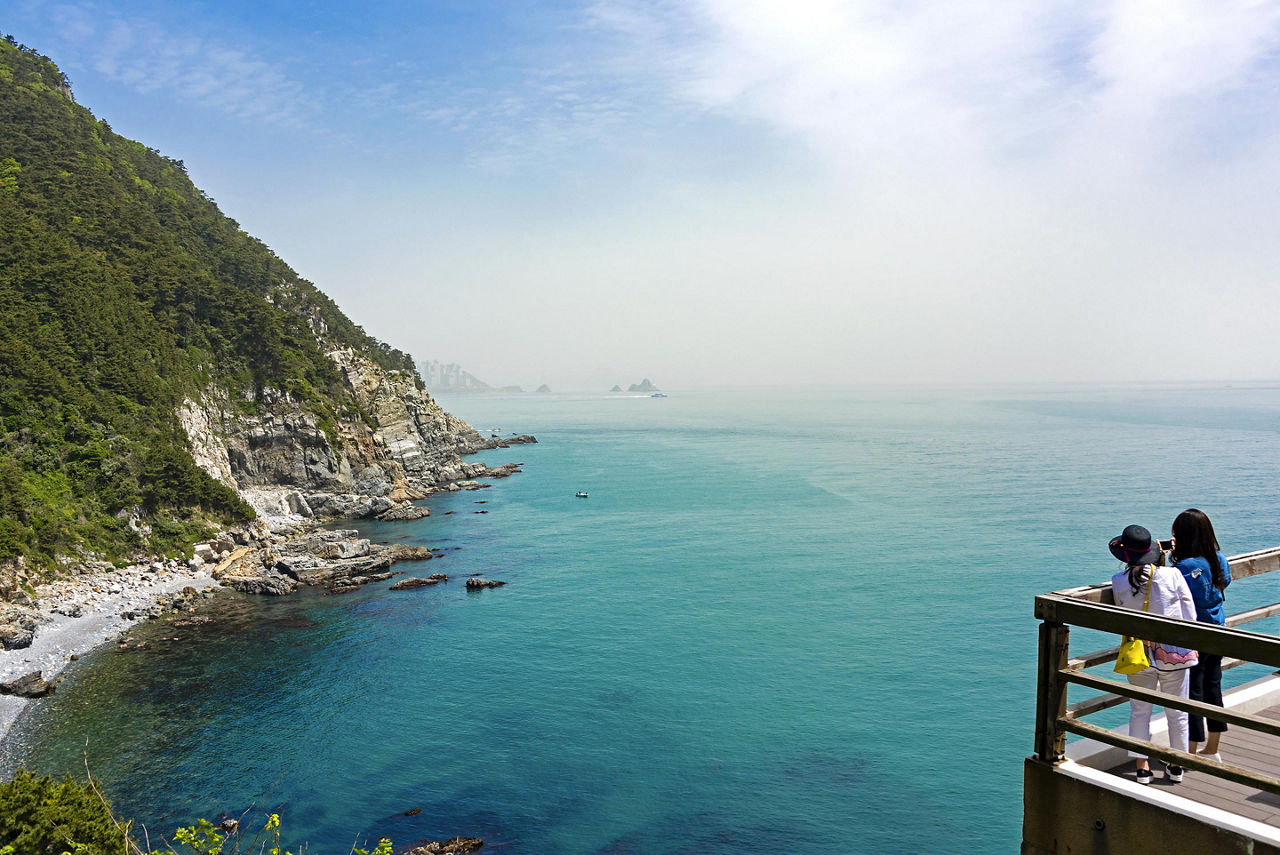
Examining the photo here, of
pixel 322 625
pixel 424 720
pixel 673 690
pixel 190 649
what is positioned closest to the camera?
pixel 424 720

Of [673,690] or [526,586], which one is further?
[526,586]

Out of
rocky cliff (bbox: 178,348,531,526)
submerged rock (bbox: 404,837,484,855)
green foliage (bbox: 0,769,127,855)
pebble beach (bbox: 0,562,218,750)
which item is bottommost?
submerged rock (bbox: 404,837,484,855)

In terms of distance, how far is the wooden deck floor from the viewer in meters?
5.18

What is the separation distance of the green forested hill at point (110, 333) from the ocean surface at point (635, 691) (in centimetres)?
1134

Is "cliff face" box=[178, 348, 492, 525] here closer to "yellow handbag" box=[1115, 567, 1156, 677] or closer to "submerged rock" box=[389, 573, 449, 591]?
"submerged rock" box=[389, 573, 449, 591]

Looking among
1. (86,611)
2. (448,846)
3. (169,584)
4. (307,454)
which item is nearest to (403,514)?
(307,454)

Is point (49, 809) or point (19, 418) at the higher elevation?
point (19, 418)

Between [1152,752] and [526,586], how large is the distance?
Answer: 44027 mm

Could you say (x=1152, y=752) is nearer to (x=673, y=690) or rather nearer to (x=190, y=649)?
(x=673, y=690)

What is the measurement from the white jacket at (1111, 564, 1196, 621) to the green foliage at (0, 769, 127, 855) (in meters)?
17.9

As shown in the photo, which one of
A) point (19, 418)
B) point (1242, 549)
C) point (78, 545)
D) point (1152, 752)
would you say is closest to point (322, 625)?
point (78, 545)


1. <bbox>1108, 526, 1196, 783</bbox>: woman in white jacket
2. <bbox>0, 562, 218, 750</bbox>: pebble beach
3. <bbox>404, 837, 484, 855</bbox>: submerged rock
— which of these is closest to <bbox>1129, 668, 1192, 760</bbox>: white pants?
<bbox>1108, 526, 1196, 783</bbox>: woman in white jacket

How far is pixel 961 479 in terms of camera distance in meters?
85.7

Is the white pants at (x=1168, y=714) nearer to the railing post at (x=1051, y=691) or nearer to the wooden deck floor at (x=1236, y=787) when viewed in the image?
the wooden deck floor at (x=1236, y=787)
